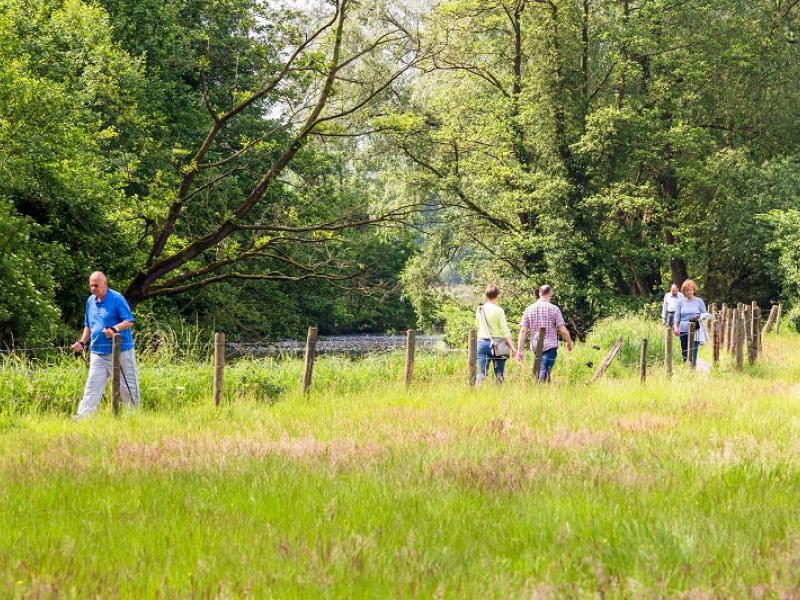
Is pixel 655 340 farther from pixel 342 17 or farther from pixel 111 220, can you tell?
pixel 111 220

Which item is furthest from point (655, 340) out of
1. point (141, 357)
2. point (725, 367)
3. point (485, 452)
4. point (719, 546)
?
point (719, 546)

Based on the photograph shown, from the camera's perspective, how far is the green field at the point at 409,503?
402cm

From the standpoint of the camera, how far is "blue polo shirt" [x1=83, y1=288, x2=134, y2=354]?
11648 millimetres

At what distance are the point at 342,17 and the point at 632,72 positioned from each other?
1594 cm

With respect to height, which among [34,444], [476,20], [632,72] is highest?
[476,20]

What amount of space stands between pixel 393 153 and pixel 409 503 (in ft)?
107

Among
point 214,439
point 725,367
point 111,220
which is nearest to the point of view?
point 214,439

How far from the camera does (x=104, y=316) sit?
11.6 metres

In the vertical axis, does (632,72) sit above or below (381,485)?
above

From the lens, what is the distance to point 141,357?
656 inches

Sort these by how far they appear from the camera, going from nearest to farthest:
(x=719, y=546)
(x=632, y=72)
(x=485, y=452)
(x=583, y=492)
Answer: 1. (x=719, y=546)
2. (x=583, y=492)
3. (x=485, y=452)
4. (x=632, y=72)

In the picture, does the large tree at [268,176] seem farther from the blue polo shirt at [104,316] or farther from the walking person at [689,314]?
the blue polo shirt at [104,316]

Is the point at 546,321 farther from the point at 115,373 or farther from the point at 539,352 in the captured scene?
the point at 115,373

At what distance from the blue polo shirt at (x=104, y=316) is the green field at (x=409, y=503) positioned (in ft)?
4.22
